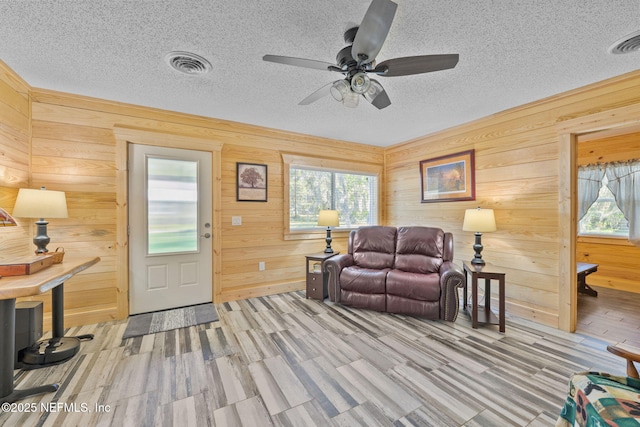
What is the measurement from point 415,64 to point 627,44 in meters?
1.59

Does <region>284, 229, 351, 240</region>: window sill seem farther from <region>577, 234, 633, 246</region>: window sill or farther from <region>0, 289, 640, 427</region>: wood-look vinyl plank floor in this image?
<region>577, 234, 633, 246</region>: window sill

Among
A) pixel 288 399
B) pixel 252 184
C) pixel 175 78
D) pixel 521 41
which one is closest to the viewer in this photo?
pixel 288 399

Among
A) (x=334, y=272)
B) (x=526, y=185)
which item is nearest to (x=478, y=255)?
(x=526, y=185)

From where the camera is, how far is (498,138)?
3.21m

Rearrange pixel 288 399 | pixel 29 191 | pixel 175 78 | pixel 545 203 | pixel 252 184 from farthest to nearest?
pixel 252 184 → pixel 545 203 → pixel 175 78 → pixel 29 191 → pixel 288 399

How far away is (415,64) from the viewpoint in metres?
1.64

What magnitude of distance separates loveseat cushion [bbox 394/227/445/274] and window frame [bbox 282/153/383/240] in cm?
119

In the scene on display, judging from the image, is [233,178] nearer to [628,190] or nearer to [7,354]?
[7,354]

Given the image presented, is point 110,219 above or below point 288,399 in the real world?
above

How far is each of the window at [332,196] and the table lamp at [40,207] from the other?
2540 millimetres

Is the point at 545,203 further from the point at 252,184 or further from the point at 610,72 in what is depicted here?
the point at 252,184

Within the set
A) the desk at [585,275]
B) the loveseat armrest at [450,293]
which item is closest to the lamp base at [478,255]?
the loveseat armrest at [450,293]

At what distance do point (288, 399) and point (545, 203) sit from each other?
3.12 metres

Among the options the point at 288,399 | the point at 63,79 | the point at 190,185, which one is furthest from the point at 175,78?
the point at 288,399
